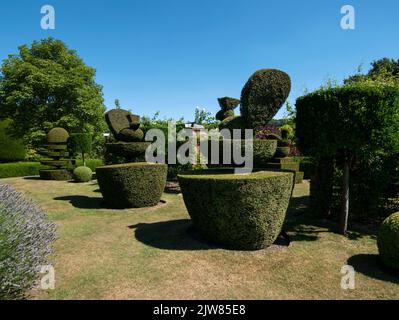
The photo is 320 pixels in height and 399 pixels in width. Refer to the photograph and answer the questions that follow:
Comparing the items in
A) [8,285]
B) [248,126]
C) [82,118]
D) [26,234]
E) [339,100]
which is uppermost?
[82,118]

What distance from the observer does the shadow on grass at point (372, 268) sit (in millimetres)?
5867

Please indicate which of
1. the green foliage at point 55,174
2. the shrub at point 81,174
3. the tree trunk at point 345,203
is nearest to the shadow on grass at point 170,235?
the tree trunk at point 345,203

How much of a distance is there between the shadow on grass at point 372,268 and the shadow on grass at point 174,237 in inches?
64.0

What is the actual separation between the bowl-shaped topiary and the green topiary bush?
2131 mm

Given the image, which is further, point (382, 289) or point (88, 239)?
point (88, 239)

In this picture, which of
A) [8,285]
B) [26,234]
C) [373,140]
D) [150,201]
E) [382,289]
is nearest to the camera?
[8,285]

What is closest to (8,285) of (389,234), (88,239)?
(88,239)

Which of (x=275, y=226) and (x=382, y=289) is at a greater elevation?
(x=275, y=226)

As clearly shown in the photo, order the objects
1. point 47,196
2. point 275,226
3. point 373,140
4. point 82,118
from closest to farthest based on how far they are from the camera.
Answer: point 275,226 → point 373,140 → point 47,196 → point 82,118

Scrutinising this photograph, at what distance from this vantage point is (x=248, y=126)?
753 cm

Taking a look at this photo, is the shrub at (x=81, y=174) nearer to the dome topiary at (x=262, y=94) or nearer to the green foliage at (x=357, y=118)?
the dome topiary at (x=262, y=94)

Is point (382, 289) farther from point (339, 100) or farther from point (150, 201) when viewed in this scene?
point (150, 201)

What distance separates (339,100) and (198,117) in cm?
1189

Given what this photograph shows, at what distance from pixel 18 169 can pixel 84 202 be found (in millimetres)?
14375
